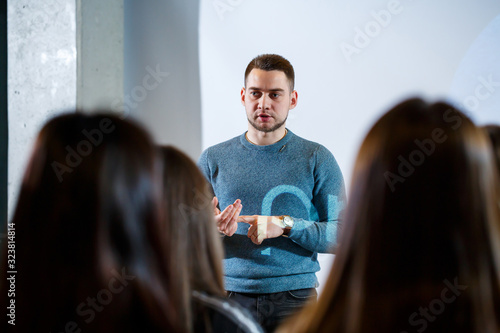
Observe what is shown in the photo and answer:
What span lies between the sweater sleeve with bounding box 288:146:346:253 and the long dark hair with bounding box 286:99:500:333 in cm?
113

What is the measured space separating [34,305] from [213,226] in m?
0.44

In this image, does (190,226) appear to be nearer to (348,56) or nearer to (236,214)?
(236,214)

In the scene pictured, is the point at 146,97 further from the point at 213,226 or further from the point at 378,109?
the point at 213,226

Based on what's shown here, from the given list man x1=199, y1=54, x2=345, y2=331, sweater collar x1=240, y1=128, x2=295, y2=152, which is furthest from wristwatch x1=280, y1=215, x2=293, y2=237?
sweater collar x1=240, y1=128, x2=295, y2=152

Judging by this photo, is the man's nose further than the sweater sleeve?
Yes

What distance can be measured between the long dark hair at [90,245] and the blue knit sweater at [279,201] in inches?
45.3

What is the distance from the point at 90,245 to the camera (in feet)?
2.20

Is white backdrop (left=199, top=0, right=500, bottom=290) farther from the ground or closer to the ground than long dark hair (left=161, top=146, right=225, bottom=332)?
farther from the ground

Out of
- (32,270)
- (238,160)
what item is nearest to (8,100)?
(238,160)

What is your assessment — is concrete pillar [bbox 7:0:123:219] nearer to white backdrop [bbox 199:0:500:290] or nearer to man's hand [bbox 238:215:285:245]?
white backdrop [bbox 199:0:500:290]

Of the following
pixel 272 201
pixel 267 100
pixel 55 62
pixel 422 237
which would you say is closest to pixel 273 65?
pixel 267 100

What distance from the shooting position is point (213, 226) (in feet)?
3.47

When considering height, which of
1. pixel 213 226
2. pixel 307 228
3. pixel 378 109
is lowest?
pixel 307 228

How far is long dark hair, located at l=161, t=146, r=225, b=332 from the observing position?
90 cm
